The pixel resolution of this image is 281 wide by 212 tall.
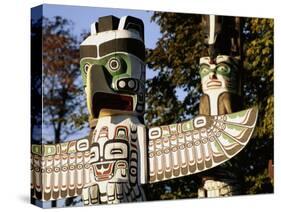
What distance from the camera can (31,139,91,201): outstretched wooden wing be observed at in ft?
36.7

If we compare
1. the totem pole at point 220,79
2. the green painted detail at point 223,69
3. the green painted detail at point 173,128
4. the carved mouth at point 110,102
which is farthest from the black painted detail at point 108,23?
the green painted detail at point 223,69

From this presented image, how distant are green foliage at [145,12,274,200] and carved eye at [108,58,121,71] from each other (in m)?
0.64

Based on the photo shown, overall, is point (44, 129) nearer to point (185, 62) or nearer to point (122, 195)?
point (122, 195)

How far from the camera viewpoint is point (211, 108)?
40.9 ft

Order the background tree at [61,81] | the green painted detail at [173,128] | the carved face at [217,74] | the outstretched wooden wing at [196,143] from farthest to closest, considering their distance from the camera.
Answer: the carved face at [217,74] < the green painted detail at [173,128] < the outstretched wooden wing at [196,143] < the background tree at [61,81]

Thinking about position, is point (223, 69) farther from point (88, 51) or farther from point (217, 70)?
point (88, 51)

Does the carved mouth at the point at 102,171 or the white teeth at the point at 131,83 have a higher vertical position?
the white teeth at the point at 131,83

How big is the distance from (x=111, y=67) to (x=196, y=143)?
76.9 inches

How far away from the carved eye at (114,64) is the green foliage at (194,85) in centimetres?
64

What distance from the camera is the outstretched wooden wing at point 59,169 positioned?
36.7ft

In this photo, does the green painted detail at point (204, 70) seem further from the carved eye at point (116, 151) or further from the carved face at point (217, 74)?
the carved eye at point (116, 151)

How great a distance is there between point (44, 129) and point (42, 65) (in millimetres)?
949

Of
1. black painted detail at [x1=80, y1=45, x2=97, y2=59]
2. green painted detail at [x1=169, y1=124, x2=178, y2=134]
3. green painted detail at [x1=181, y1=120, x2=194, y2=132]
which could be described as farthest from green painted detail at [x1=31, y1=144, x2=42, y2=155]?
green painted detail at [x1=181, y1=120, x2=194, y2=132]

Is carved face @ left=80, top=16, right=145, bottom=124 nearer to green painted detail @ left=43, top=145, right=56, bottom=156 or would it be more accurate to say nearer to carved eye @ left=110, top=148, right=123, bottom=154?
carved eye @ left=110, top=148, right=123, bottom=154
